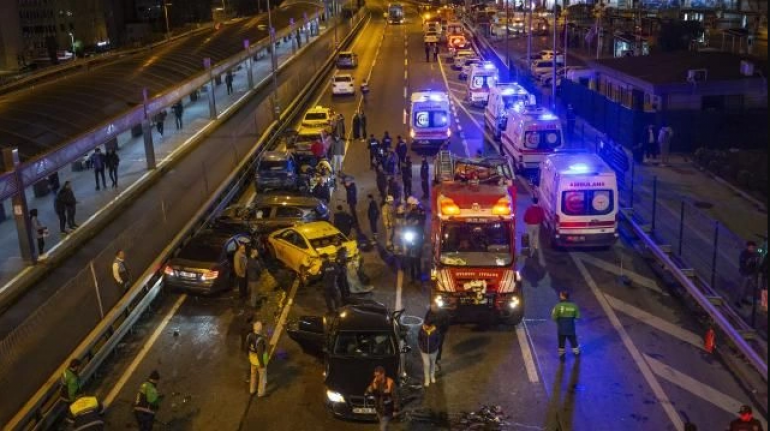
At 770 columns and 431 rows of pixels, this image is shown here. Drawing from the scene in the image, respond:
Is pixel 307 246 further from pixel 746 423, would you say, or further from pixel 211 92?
pixel 211 92

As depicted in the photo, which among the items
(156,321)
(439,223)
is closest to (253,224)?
(156,321)

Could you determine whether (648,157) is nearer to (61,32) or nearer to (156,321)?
(156,321)

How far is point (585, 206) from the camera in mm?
20453

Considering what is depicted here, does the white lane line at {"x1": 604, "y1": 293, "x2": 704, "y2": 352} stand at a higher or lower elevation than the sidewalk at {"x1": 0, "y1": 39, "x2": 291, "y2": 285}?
lower

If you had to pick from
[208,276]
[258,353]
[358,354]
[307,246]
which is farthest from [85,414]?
[307,246]

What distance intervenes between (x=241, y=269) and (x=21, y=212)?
6.45 metres

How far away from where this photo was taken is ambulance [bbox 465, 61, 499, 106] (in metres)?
43.9

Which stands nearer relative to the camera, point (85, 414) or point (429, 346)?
point (85, 414)

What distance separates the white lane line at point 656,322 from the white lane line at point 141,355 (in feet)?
34.0

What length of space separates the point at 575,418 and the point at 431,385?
2.71m

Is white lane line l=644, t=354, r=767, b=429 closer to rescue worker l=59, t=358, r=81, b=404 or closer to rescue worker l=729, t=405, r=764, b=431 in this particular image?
rescue worker l=729, t=405, r=764, b=431

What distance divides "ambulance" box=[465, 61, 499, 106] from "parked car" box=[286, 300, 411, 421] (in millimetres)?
31266

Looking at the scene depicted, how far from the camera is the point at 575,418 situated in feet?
43.2

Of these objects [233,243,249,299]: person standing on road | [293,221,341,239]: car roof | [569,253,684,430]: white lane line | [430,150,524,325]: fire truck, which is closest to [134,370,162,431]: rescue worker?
[233,243,249,299]: person standing on road
